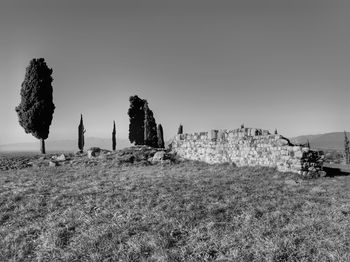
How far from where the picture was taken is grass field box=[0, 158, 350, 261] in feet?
22.7

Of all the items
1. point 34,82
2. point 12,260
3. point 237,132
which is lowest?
point 12,260

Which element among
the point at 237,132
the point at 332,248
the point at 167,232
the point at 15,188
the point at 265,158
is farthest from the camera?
the point at 237,132

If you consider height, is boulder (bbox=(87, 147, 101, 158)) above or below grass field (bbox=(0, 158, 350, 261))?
above

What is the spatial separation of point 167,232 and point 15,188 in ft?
33.6

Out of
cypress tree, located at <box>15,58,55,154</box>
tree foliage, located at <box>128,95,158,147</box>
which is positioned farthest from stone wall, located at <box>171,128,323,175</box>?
tree foliage, located at <box>128,95,158,147</box>

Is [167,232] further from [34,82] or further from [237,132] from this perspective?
[34,82]

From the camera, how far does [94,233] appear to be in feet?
27.1

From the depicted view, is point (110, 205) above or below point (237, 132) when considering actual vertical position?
below

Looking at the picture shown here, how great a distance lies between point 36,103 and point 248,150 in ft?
90.9

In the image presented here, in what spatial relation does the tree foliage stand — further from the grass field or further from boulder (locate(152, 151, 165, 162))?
the grass field

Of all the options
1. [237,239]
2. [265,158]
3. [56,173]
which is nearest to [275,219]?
[237,239]

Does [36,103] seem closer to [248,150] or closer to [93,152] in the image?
[93,152]

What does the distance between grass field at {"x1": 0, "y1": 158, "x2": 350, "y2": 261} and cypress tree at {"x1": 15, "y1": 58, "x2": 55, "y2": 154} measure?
24513mm

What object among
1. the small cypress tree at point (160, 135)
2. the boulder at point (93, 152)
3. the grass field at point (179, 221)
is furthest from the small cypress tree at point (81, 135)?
the grass field at point (179, 221)
